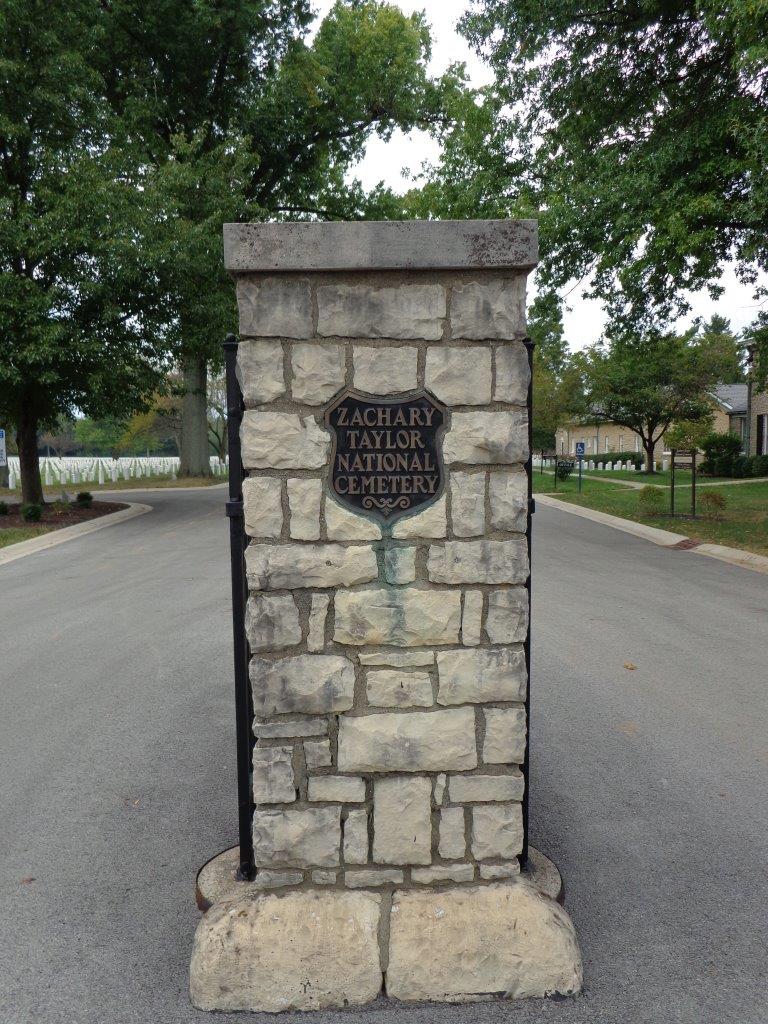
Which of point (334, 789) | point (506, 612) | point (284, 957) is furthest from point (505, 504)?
point (284, 957)

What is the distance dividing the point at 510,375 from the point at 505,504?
47 centimetres

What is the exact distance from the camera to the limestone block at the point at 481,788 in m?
2.81

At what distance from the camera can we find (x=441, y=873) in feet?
9.19

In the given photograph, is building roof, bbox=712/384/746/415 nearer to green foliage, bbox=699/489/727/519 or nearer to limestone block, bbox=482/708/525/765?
green foliage, bbox=699/489/727/519

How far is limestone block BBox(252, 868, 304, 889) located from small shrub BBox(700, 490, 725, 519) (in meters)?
15.0

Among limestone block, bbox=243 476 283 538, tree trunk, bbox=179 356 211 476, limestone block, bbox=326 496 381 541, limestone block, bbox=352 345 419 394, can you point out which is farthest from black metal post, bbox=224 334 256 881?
tree trunk, bbox=179 356 211 476

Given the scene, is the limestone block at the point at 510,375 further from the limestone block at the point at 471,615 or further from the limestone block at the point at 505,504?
the limestone block at the point at 471,615

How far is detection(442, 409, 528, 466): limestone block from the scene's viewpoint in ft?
8.78

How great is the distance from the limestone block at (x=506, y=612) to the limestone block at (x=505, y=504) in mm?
241

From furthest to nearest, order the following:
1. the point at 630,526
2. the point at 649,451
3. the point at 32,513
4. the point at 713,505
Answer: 1. the point at 649,451
2. the point at 32,513
3. the point at 630,526
4. the point at 713,505

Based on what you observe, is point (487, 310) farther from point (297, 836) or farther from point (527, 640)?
point (297, 836)

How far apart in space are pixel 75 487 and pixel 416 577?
33.8m

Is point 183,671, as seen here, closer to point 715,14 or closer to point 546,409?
point 715,14

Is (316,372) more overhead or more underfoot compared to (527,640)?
more overhead
